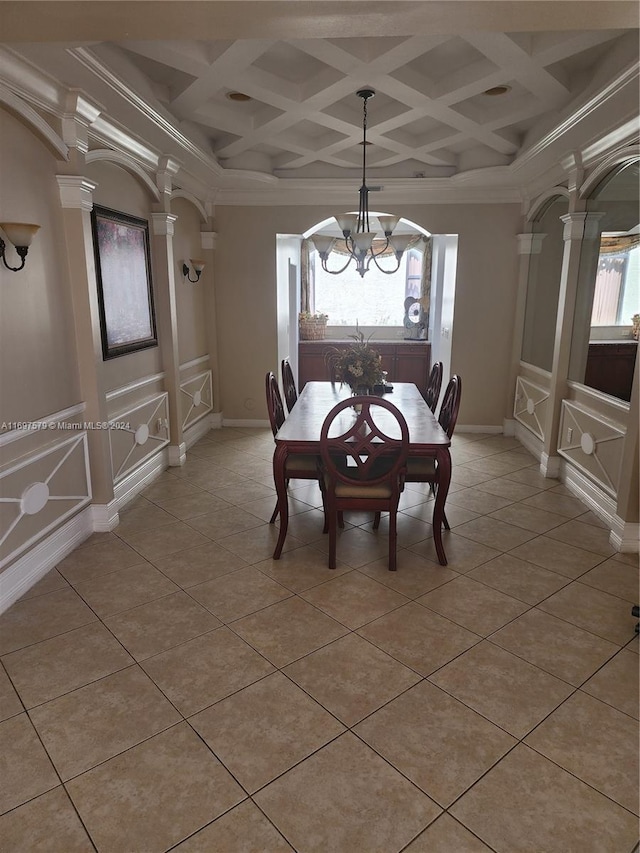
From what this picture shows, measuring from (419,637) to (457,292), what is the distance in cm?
422

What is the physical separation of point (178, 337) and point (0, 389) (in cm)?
259

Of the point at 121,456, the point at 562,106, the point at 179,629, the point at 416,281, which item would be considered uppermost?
the point at 562,106

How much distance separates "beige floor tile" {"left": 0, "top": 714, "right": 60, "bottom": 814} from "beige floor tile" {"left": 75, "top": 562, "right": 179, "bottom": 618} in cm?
70

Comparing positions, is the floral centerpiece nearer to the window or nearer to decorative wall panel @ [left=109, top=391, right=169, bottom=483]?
decorative wall panel @ [left=109, top=391, right=169, bottom=483]

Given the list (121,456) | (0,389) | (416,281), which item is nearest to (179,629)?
(0,389)

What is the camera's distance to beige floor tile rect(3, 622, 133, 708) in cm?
209

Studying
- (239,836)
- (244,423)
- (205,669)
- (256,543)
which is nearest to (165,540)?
(256,543)

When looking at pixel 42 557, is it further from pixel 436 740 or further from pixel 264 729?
pixel 436 740

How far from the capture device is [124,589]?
9.21 feet

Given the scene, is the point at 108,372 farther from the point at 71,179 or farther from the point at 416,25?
the point at 416,25

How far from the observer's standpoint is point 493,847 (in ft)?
4.88

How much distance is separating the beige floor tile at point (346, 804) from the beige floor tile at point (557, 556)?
1.75 m

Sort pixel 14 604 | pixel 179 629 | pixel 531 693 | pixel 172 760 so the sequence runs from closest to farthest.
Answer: pixel 172 760 < pixel 531 693 < pixel 179 629 < pixel 14 604

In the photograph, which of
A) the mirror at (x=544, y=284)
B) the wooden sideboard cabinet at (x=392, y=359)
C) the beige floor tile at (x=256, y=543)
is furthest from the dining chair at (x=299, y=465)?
the wooden sideboard cabinet at (x=392, y=359)
